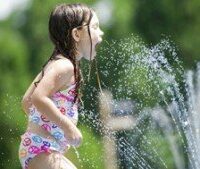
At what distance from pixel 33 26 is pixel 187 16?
339 cm

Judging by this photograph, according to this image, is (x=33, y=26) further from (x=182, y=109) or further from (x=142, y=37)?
(x=182, y=109)

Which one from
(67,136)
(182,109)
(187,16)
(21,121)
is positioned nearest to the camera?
(67,136)

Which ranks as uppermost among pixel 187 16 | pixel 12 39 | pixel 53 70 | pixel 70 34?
pixel 187 16

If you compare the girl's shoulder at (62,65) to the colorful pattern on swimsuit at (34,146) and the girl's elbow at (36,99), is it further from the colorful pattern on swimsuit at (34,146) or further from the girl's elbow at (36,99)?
the colorful pattern on swimsuit at (34,146)

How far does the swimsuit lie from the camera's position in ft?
14.5

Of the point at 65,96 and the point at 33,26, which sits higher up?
the point at 33,26

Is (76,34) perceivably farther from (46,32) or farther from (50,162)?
(46,32)

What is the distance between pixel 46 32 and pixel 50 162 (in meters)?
14.7

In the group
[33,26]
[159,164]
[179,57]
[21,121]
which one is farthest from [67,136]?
[33,26]

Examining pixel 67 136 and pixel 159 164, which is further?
pixel 159 164

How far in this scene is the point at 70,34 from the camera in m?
4.61

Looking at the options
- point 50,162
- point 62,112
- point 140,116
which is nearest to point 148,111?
point 140,116

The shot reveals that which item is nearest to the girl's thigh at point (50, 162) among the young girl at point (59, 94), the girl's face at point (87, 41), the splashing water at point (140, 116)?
the young girl at point (59, 94)

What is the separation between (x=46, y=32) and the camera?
19.0 m
